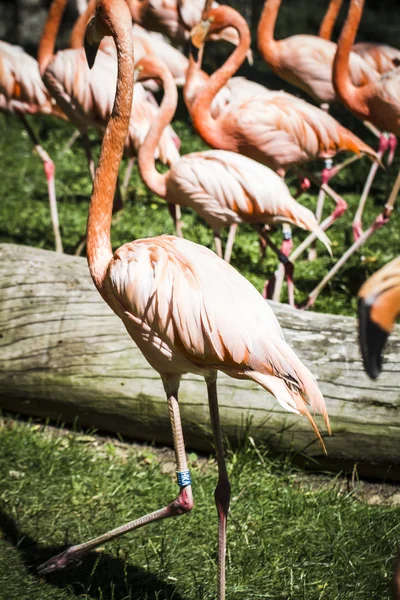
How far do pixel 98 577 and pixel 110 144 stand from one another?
1558mm

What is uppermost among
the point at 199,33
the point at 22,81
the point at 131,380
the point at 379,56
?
the point at 199,33

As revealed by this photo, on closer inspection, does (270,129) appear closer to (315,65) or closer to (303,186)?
(303,186)

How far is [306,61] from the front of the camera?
6.21 metres

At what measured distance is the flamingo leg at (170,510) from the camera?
9.13ft

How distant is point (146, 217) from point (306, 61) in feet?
5.92

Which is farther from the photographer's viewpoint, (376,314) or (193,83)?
(193,83)

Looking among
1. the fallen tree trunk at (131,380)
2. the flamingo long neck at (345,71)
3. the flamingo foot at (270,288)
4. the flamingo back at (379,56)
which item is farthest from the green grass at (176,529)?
the flamingo back at (379,56)

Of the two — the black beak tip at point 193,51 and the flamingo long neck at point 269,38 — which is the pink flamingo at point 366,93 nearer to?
the flamingo long neck at point 269,38

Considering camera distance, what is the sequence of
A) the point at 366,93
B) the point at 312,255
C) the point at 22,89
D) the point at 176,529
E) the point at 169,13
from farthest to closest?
the point at 169,13 → the point at 22,89 → the point at 312,255 → the point at 366,93 → the point at 176,529

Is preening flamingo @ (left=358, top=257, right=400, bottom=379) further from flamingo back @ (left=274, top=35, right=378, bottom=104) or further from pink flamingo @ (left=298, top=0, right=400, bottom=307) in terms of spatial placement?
flamingo back @ (left=274, top=35, right=378, bottom=104)

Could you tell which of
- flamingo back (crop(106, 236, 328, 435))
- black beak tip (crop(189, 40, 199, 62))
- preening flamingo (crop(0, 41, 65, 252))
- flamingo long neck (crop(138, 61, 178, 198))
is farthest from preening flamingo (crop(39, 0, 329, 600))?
preening flamingo (crop(0, 41, 65, 252))

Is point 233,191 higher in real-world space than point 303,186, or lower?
higher

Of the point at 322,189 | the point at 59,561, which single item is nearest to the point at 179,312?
the point at 59,561

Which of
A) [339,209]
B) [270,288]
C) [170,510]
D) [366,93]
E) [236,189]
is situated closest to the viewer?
[170,510]
